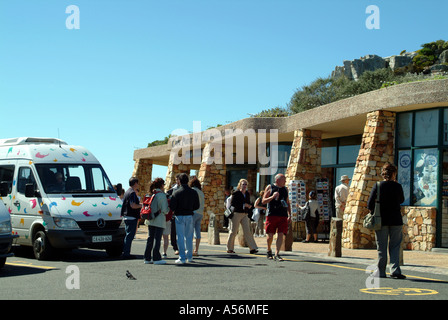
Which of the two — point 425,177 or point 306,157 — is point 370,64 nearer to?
point 306,157

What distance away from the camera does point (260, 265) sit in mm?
11453

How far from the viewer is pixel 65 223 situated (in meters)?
11.9

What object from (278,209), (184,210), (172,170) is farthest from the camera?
(172,170)

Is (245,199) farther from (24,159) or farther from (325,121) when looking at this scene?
(325,121)

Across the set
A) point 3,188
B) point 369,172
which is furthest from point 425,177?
point 3,188

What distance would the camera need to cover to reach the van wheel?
39.5 feet

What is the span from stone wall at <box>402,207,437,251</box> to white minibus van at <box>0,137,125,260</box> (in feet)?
30.1

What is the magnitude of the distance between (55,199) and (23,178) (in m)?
1.26

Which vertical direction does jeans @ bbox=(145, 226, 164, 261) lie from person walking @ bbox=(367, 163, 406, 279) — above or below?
below

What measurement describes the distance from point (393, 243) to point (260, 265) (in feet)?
9.59

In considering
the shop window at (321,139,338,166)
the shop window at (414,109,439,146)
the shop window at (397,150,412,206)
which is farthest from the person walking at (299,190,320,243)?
the shop window at (321,139,338,166)

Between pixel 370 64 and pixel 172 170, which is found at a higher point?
pixel 370 64

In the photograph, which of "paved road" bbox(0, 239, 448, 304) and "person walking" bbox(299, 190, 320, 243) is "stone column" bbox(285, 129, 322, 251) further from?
"paved road" bbox(0, 239, 448, 304)
